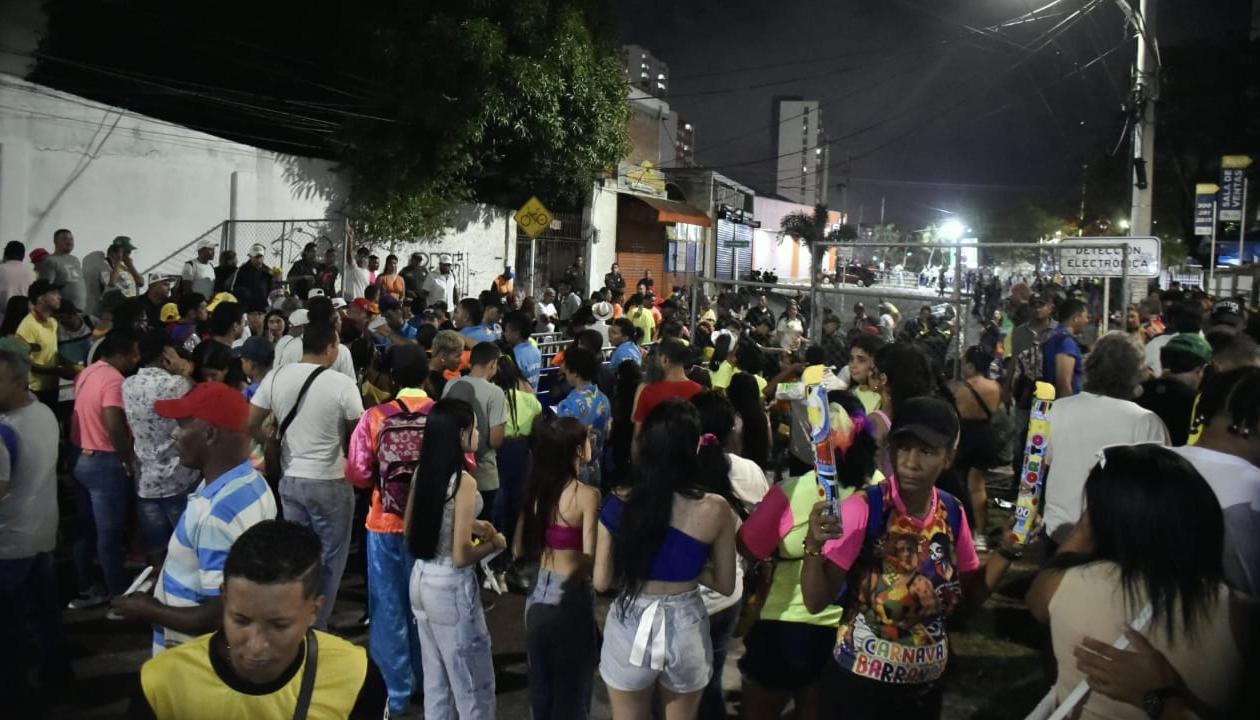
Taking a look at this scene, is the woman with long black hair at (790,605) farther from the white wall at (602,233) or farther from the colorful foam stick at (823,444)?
the white wall at (602,233)

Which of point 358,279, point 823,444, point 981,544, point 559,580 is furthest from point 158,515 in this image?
point 358,279

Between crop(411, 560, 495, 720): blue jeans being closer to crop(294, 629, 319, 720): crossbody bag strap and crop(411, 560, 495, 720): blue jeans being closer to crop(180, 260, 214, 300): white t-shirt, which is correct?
crop(294, 629, 319, 720): crossbody bag strap

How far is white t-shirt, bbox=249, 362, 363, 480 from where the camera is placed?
559 centimetres

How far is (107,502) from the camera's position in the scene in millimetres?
6309

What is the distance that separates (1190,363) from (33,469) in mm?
7085

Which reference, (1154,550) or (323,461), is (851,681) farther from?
(323,461)

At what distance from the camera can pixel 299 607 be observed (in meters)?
2.36

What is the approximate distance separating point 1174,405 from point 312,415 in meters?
5.48

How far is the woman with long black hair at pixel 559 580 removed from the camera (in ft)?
13.9

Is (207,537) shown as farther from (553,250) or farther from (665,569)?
(553,250)

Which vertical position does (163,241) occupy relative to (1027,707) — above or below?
above

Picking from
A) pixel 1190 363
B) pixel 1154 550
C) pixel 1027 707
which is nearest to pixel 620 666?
pixel 1154 550

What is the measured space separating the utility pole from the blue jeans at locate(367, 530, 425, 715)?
44.1 ft

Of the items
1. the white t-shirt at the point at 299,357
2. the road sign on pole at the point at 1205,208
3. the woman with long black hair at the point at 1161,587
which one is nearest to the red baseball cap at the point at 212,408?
the woman with long black hair at the point at 1161,587
